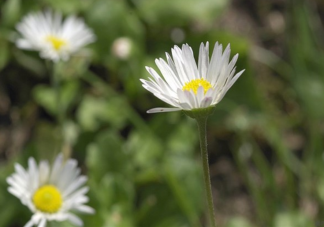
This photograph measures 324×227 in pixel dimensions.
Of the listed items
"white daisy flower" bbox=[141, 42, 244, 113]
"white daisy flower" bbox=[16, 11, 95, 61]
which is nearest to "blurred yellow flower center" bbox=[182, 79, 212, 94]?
"white daisy flower" bbox=[141, 42, 244, 113]

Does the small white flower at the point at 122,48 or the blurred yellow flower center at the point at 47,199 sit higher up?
the small white flower at the point at 122,48

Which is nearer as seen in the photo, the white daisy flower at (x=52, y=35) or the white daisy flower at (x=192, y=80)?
the white daisy flower at (x=192, y=80)

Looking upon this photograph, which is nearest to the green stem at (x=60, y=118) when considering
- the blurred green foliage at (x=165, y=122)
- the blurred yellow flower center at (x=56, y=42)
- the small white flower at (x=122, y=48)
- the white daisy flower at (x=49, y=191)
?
the blurred green foliage at (x=165, y=122)

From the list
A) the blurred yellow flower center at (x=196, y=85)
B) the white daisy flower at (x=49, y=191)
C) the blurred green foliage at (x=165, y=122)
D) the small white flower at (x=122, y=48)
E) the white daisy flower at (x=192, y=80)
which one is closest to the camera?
the white daisy flower at (x=192, y=80)

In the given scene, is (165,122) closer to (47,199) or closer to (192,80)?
(47,199)

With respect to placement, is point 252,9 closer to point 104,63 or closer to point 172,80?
point 104,63

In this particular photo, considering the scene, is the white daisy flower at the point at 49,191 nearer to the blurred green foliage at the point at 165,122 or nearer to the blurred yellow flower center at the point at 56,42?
the blurred green foliage at the point at 165,122

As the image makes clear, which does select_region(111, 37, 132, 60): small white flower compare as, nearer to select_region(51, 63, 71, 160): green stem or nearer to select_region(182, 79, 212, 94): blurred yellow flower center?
select_region(51, 63, 71, 160): green stem
